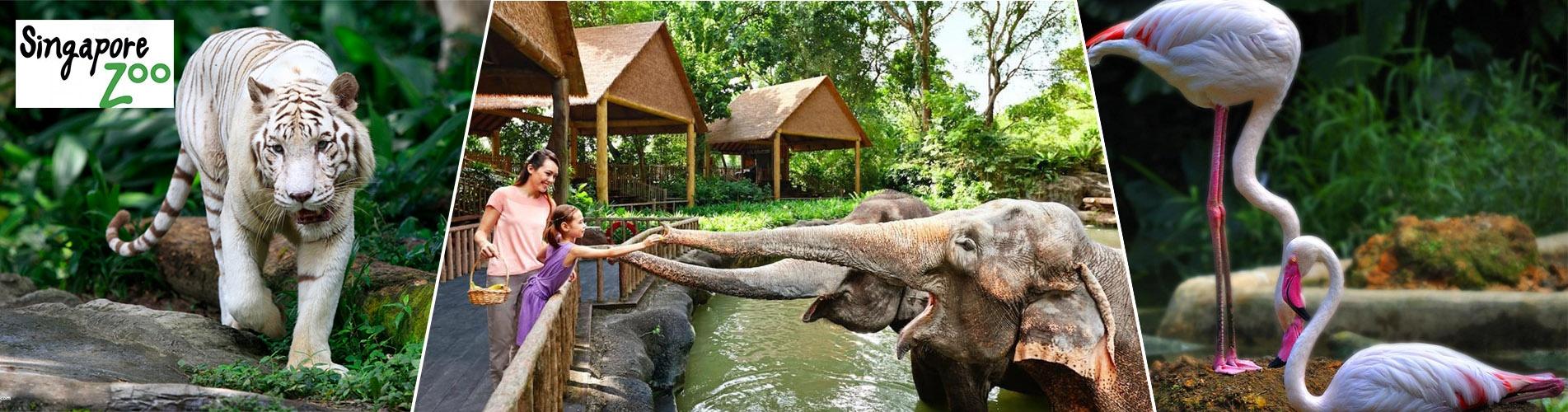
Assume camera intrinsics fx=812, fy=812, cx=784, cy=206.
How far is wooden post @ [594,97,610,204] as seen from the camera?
229 cm

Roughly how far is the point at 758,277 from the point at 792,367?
364mm

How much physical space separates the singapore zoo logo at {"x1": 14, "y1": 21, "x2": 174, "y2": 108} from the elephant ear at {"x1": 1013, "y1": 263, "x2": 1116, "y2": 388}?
3.34m

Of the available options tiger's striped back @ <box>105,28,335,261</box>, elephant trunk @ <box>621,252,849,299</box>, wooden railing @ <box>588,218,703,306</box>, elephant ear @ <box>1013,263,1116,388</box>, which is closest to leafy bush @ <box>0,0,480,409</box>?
tiger's striped back @ <box>105,28,335,261</box>

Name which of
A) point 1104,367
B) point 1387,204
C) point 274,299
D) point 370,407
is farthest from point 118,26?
point 1387,204

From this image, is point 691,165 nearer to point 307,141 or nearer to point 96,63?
point 307,141

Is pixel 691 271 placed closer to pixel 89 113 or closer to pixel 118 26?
pixel 118 26

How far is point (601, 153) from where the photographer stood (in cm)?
230

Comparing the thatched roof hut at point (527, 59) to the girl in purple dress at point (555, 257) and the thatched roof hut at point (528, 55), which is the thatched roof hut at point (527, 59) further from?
the girl in purple dress at point (555, 257)

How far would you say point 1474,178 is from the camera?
7.79 ft

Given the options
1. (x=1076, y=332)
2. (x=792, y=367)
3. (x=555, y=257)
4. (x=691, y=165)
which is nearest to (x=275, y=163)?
(x=555, y=257)

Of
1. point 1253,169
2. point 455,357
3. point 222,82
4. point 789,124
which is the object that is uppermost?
point 222,82

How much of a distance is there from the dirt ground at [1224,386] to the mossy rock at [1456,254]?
352 millimetres

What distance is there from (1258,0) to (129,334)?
3.36 metres

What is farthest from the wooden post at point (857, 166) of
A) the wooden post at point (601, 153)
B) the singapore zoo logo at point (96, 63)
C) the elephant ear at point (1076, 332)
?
the singapore zoo logo at point (96, 63)
